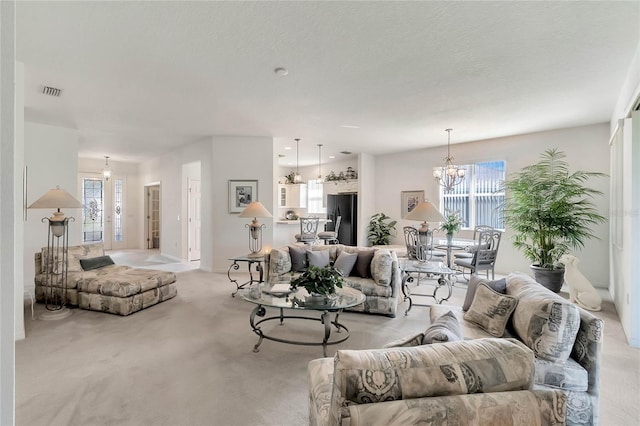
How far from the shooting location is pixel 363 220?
809cm

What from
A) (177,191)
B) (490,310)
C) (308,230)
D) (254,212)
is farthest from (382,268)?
(177,191)

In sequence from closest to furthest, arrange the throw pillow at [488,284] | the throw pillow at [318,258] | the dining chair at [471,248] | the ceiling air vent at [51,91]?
1. the throw pillow at [488,284]
2. the ceiling air vent at [51,91]
3. the throw pillow at [318,258]
4. the dining chair at [471,248]

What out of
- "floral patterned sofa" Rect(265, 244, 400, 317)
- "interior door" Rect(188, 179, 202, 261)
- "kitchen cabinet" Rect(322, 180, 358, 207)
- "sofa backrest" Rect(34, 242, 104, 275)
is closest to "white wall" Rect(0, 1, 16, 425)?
"floral patterned sofa" Rect(265, 244, 400, 317)

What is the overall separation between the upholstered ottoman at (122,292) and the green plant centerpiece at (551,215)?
561cm

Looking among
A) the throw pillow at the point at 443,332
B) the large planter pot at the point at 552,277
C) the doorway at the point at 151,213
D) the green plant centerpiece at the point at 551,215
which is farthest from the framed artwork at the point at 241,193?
the throw pillow at the point at 443,332

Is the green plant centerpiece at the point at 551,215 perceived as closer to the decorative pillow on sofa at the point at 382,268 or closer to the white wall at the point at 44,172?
the decorative pillow on sofa at the point at 382,268

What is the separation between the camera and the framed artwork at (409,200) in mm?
7657

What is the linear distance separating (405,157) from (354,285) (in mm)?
4803

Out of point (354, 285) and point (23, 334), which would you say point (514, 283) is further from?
point (23, 334)

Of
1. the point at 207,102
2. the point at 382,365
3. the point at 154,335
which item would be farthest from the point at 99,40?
the point at 382,365

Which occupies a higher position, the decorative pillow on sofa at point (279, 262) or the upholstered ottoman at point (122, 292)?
the decorative pillow on sofa at point (279, 262)

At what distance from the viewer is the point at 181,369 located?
8.54ft

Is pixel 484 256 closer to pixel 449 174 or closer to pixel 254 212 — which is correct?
pixel 449 174

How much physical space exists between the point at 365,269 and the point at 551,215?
9.94 feet
